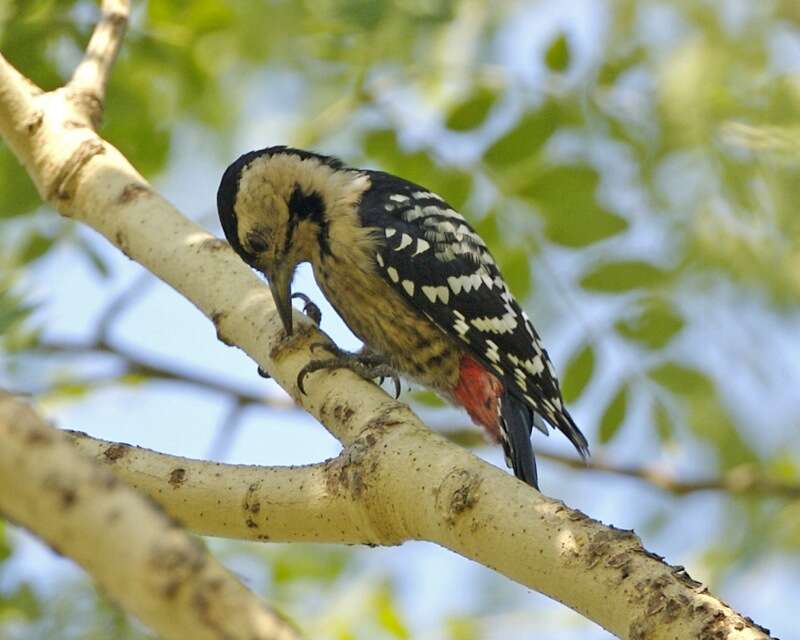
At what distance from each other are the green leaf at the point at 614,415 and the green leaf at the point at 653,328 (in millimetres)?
178

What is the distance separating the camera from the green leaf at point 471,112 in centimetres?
455

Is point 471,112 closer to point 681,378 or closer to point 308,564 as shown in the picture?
point 681,378

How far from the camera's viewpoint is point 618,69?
4.36 meters

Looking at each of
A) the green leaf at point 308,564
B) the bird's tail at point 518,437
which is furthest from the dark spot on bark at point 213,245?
the green leaf at point 308,564

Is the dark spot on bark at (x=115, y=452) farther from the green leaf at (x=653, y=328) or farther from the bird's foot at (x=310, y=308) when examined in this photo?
the green leaf at (x=653, y=328)

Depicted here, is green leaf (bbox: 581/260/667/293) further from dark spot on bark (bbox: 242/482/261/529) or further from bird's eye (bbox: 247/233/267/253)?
dark spot on bark (bbox: 242/482/261/529)

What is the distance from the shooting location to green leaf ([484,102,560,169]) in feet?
14.7

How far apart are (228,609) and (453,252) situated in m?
3.09

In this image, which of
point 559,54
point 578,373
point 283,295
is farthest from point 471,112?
point 283,295

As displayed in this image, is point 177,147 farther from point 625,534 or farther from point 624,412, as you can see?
point 625,534

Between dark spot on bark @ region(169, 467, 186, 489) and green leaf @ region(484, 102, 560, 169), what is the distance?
223 cm

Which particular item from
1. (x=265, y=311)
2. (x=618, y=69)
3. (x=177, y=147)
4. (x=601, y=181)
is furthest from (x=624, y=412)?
(x=177, y=147)

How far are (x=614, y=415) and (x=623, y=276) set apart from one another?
0.50m

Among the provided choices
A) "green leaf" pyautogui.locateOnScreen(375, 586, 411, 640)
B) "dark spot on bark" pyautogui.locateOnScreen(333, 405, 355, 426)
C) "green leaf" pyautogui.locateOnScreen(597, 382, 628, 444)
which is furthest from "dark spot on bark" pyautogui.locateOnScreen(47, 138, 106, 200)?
"green leaf" pyautogui.locateOnScreen(597, 382, 628, 444)
